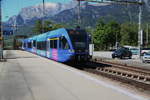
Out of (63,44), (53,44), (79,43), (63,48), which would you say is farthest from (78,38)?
(53,44)

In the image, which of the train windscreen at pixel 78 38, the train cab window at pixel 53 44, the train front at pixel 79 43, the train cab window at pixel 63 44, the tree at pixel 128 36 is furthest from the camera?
the tree at pixel 128 36

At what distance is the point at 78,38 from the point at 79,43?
→ 17.3 inches

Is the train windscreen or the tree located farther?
the tree

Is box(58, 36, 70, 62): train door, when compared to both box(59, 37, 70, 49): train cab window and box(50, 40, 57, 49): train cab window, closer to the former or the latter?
box(59, 37, 70, 49): train cab window

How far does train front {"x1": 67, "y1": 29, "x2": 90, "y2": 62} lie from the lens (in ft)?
66.5

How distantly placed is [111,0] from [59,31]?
425 inches

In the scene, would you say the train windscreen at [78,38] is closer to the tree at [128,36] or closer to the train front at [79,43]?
the train front at [79,43]

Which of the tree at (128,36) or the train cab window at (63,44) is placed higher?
the tree at (128,36)

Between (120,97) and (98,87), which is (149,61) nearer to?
(98,87)

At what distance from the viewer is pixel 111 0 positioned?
100ft

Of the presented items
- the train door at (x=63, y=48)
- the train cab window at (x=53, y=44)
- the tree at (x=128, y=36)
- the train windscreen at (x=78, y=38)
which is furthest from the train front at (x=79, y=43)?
the tree at (x=128, y=36)

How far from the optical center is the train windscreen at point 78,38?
20.4 m

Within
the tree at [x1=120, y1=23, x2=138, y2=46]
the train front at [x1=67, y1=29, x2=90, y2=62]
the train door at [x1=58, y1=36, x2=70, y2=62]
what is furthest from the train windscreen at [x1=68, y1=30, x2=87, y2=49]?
the tree at [x1=120, y1=23, x2=138, y2=46]

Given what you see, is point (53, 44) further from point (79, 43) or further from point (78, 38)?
point (79, 43)
